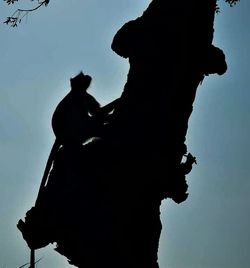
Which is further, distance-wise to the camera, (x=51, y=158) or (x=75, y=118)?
(x=51, y=158)

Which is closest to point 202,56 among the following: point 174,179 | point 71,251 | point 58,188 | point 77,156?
point 174,179

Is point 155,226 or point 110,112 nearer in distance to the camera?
point 155,226

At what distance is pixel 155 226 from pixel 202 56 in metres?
1.30

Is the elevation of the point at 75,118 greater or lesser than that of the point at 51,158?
greater

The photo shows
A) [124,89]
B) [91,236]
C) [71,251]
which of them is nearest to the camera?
[91,236]

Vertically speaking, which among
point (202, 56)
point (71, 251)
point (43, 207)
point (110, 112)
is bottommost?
point (71, 251)

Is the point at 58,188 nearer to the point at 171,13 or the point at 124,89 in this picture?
the point at 124,89

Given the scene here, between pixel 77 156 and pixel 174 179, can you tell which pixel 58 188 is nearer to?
pixel 77 156

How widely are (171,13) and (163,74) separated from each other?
519mm

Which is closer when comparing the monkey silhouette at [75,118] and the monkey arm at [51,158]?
the monkey silhouette at [75,118]

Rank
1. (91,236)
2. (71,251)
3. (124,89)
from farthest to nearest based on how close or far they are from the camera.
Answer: (124,89)
(71,251)
(91,236)

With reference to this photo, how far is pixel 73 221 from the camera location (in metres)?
3.09

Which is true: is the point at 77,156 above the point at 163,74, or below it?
below

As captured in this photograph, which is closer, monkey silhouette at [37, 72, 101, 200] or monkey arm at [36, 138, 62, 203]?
monkey silhouette at [37, 72, 101, 200]
